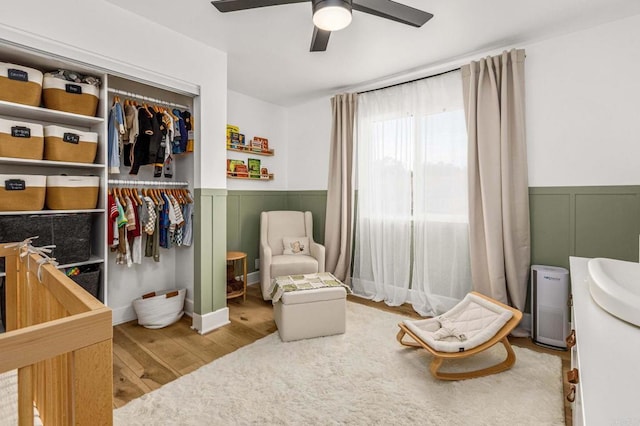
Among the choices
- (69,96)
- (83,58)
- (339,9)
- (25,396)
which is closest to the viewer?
(25,396)

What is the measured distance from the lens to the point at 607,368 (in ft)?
1.79

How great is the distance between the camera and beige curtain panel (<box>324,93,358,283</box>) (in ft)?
12.3

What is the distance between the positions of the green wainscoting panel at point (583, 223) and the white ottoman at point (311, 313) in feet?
5.91

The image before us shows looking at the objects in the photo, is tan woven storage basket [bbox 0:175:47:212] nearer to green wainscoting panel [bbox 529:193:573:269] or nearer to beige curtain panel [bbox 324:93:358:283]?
beige curtain panel [bbox 324:93:358:283]

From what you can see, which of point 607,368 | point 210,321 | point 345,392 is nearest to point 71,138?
point 210,321

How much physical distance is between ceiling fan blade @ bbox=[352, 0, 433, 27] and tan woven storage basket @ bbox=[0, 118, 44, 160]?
2200 millimetres

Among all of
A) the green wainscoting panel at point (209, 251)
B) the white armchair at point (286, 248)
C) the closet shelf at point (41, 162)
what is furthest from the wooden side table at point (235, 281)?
the closet shelf at point (41, 162)

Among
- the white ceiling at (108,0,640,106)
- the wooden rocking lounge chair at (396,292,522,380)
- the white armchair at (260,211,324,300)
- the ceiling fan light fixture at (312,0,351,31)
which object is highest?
the white ceiling at (108,0,640,106)

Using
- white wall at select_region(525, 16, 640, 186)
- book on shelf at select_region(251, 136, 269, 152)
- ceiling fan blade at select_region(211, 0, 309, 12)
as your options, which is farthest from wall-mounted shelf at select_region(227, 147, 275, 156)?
white wall at select_region(525, 16, 640, 186)

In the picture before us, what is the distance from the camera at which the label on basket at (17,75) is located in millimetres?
1889

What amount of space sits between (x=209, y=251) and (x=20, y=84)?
66.6 inches

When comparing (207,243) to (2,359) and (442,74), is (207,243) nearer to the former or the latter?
(2,359)

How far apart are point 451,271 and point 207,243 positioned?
2374mm

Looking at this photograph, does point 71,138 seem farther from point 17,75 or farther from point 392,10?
point 392,10
